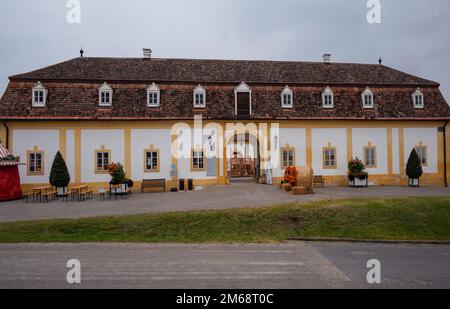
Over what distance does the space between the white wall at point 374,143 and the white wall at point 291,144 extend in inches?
150

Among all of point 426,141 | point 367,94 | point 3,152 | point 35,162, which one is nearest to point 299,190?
point 367,94

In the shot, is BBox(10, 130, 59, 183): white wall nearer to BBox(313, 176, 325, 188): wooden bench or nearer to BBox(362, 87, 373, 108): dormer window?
BBox(313, 176, 325, 188): wooden bench

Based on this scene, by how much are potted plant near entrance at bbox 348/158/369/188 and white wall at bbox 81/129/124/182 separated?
15.4 metres

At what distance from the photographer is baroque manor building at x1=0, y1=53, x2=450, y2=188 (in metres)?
21.8

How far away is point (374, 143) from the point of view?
2425 centimetres

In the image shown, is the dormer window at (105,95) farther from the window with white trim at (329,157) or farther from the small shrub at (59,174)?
the window with white trim at (329,157)

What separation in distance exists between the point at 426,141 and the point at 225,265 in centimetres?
2258

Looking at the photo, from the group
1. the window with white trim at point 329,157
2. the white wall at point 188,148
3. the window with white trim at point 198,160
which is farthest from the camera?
the window with white trim at point 329,157

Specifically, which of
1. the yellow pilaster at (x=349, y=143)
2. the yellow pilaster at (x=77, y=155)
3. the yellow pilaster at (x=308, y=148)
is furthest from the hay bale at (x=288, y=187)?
the yellow pilaster at (x=77, y=155)

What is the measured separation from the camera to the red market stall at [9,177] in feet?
61.7

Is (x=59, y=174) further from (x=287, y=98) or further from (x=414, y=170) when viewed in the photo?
(x=414, y=170)

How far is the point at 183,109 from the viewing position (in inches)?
899

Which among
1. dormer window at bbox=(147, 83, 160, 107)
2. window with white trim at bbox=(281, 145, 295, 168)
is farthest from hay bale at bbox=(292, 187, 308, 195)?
dormer window at bbox=(147, 83, 160, 107)
